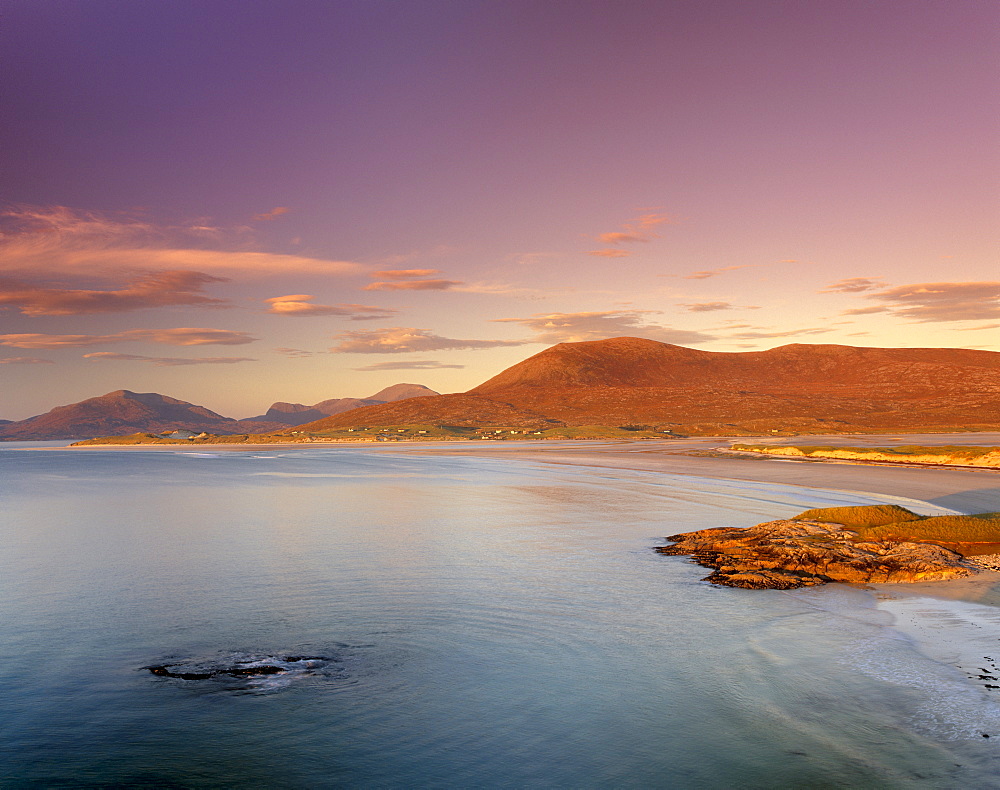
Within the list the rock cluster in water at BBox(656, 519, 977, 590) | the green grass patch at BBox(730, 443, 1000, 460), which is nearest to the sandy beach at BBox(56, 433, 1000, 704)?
the rock cluster in water at BBox(656, 519, 977, 590)

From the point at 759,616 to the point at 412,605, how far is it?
361 inches

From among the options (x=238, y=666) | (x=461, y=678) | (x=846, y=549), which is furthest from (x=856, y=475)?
(x=238, y=666)

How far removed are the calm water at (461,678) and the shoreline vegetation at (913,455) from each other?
5408 cm

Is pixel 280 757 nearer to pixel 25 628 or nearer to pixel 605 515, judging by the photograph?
pixel 25 628

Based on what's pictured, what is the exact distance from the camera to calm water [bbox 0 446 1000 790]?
992 cm

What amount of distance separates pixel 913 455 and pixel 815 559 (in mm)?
61618

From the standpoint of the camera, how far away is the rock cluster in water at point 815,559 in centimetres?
2114

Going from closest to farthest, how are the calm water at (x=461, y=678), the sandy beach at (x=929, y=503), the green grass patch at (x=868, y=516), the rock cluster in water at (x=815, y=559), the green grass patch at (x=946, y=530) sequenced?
the calm water at (x=461, y=678) < the sandy beach at (x=929, y=503) < the rock cluster in water at (x=815, y=559) < the green grass patch at (x=946, y=530) < the green grass patch at (x=868, y=516)

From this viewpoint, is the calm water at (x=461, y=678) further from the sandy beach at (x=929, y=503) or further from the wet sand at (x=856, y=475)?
the wet sand at (x=856, y=475)

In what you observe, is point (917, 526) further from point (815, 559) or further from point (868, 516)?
point (815, 559)

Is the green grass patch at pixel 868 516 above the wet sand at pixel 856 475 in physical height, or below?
above

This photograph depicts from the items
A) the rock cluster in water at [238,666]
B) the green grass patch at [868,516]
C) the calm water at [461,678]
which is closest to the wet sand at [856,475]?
the green grass patch at [868,516]

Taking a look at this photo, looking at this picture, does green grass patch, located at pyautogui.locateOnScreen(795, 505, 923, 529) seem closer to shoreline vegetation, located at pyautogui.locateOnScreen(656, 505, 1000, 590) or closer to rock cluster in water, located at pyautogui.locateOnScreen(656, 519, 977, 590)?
shoreline vegetation, located at pyautogui.locateOnScreen(656, 505, 1000, 590)

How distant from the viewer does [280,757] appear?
10.2 meters
